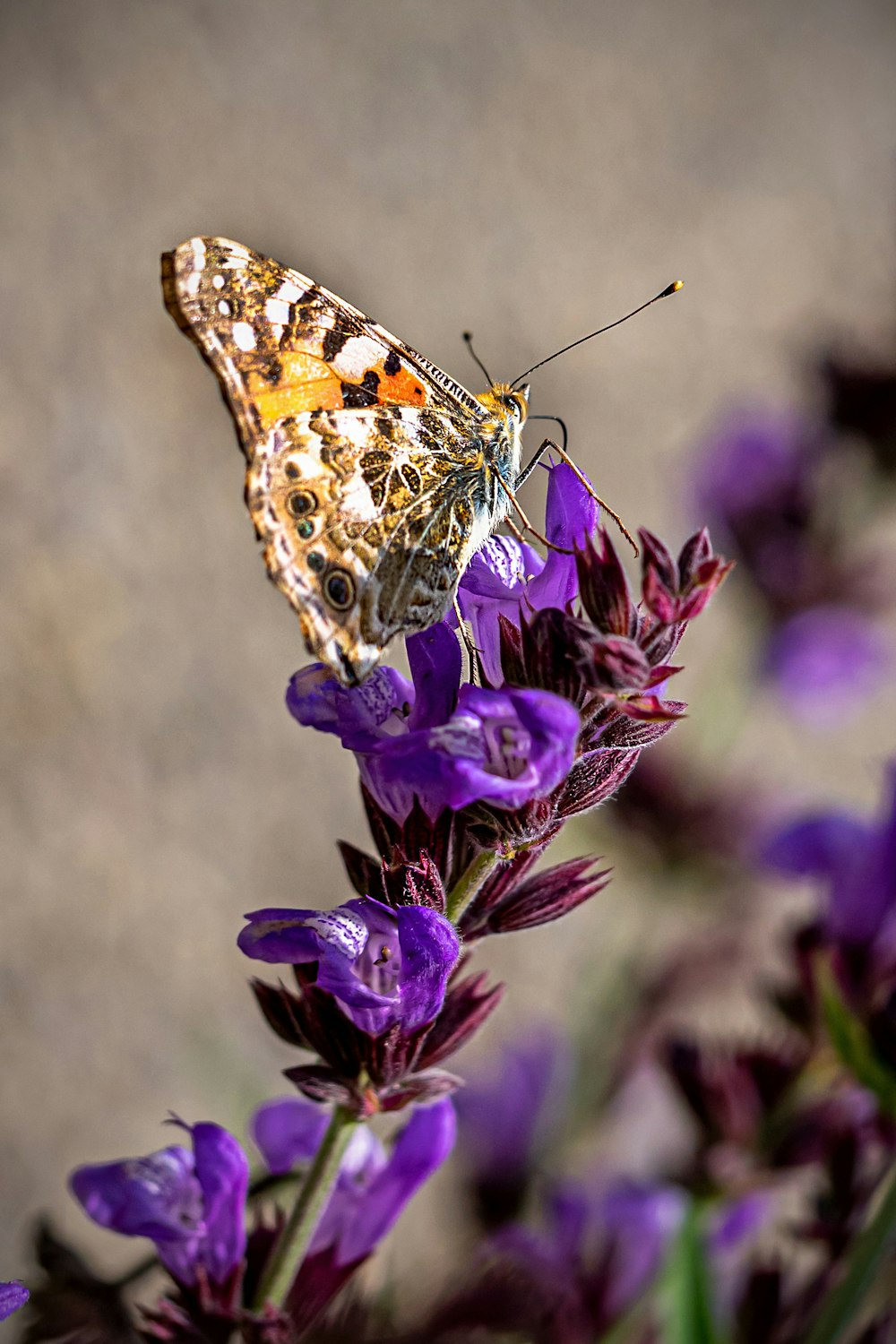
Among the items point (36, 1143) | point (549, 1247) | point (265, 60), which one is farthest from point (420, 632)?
point (265, 60)

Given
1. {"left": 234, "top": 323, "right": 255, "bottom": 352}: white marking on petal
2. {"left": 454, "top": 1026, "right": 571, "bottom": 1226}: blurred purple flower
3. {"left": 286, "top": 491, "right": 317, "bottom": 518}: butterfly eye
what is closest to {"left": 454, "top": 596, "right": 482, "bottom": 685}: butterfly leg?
{"left": 286, "top": 491, "right": 317, "bottom": 518}: butterfly eye

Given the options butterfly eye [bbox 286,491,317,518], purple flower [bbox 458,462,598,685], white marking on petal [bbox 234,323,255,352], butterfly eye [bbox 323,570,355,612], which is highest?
white marking on petal [bbox 234,323,255,352]

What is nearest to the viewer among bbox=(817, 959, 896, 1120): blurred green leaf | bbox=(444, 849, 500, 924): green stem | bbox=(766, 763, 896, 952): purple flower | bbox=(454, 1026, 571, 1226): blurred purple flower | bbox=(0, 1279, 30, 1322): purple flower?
bbox=(0, 1279, 30, 1322): purple flower

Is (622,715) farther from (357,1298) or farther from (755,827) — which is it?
(755,827)

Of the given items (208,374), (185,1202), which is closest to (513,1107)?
(185,1202)

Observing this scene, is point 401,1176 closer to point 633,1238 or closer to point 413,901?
point 413,901

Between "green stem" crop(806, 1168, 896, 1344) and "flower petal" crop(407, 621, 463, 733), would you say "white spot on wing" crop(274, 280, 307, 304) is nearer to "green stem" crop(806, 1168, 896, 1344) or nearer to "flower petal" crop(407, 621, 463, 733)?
"flower petal" crop(407, 621, 463, 733)
